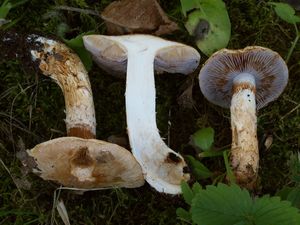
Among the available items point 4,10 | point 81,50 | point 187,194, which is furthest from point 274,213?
Result: point 4,10

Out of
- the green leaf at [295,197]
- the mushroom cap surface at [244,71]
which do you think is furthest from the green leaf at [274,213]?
the mushroom cap surface at [244,71]

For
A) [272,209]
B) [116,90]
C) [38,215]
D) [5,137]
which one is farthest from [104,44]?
[272,209]

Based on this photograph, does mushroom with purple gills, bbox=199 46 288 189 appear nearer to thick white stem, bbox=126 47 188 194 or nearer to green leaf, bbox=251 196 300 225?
thick white stem, bbox=126 47 188 194

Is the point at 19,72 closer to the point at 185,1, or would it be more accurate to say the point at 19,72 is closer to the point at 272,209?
the point at 185,1

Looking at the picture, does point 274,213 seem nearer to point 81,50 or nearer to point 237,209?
point 237,209

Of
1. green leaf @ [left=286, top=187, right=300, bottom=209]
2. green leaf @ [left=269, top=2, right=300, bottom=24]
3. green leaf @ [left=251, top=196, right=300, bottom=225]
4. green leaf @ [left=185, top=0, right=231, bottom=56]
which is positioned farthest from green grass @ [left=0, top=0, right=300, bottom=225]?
green leaf @ [left=251, top=196, right=300, bottom=225]
